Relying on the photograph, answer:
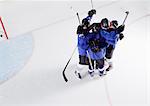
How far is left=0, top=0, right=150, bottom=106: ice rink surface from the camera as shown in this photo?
6.36ft

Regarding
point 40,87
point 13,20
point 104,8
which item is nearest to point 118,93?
point 40,87

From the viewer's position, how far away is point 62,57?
223 cm

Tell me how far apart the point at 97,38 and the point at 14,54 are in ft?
2.49

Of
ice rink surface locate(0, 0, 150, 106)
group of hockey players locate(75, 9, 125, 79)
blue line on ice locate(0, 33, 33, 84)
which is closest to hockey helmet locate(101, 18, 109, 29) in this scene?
group of hockey players locate(75, 9, 125, 79)

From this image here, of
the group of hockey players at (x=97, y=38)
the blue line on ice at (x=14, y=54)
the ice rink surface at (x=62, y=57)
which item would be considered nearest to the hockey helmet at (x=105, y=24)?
the group of hockey players at (x=97, y=38)

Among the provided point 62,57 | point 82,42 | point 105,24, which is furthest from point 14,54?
point 105,24

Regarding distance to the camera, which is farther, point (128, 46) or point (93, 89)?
point (128, 46)

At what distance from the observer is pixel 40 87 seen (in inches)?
79.1

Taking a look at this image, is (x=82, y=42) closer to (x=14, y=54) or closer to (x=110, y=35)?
(x=110, y=35)

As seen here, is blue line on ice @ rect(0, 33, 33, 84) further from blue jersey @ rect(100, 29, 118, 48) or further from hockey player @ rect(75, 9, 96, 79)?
blue jersey @ rect(100, 29, 118, 48)

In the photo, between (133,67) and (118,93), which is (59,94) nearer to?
(118,93)

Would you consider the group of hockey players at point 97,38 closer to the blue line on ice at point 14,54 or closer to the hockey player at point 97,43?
the hockey player at point 97,43

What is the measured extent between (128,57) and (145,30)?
1.20ft

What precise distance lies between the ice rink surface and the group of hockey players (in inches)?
8.2
